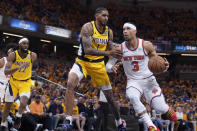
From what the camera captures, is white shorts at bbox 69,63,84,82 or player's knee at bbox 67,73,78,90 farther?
white shorts at bbox 69,63,84,82

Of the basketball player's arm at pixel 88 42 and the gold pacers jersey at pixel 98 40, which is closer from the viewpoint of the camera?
the basketball player's arm at pixel 88 42

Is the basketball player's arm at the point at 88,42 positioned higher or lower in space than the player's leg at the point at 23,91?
higher

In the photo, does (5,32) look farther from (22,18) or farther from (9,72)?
(9,72)

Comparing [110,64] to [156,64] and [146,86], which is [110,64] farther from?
[156,64]

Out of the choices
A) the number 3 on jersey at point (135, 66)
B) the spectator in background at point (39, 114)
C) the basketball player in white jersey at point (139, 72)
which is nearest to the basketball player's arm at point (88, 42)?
the basketball player in white jersey at point (139, 72)

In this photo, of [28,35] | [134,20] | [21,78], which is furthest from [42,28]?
[21,78]

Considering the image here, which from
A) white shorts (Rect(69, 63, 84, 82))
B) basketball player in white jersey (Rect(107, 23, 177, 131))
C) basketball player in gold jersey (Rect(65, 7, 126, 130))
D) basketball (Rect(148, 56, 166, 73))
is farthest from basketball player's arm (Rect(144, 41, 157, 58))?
white shorts (Rect(69, 63, 84, 82))

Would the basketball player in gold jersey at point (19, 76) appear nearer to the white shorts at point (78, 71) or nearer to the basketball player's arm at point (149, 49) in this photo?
the white shorts at point (78, 71)

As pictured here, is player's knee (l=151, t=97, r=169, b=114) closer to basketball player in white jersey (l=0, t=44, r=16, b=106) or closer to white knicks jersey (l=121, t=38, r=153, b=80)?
white knicks jersey (l=121, t=38, r=153, b=80)

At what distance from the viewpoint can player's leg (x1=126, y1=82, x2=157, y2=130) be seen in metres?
5.36

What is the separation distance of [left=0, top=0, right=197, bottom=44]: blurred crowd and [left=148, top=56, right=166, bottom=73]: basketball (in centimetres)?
1858

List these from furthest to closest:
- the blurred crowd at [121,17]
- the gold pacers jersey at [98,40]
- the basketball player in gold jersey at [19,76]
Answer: the blurred crowd at [121,17]
the basketball player in gold jersey at [19,76]
the gold pacers jersey at [98,40]

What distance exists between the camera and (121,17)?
31609 mm

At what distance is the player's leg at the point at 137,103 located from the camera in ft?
17.6
